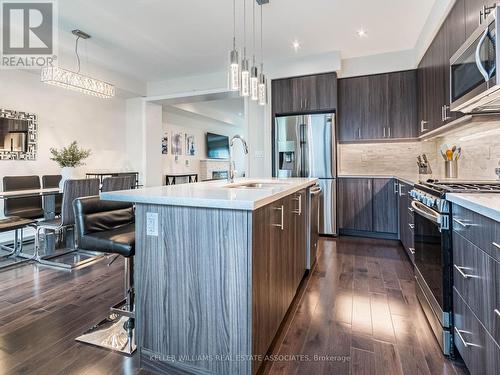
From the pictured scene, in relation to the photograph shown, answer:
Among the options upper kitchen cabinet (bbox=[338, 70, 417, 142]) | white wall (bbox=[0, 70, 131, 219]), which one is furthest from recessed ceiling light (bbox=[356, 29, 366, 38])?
white wall (bbox=[0, 70, 131, 219])

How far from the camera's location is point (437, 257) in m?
1.73

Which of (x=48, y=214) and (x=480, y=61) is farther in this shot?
(x=48, y=214)

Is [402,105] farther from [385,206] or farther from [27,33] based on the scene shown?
[27,33]

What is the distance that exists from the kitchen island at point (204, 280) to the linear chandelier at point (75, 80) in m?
2.95

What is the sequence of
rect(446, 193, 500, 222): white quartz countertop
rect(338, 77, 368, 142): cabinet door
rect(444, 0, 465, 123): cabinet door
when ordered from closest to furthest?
rect(446, 193, 500, 222): white quartz countertop → rect(444, 0, 465, 123): cabinet door → rect(338, 77, 368, 142): cabinet door

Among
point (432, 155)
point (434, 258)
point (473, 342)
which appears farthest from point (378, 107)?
point (473, 342)

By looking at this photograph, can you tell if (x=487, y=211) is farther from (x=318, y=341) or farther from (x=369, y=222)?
(x=369, y=222)

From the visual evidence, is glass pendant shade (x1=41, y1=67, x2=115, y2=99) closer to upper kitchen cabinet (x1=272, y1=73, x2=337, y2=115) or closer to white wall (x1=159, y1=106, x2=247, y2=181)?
white wall (x1=159, y1=106, x2=247, y2=181)

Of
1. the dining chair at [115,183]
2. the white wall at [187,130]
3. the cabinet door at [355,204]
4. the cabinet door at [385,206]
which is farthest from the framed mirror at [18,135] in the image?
the cabinet door at [385,206]

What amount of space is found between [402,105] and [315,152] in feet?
4.72

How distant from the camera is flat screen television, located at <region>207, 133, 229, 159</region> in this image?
29.3 feet

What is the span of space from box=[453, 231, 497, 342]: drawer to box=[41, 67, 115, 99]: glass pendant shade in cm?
431

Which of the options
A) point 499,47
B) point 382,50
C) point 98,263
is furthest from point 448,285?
point 382,50

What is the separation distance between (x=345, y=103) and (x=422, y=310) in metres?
3.36
